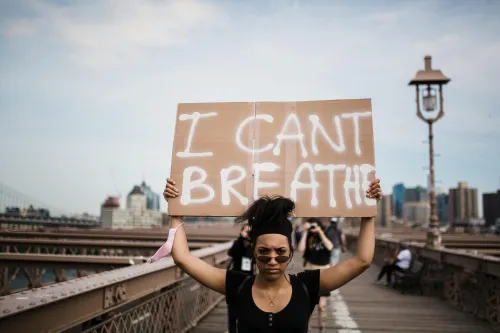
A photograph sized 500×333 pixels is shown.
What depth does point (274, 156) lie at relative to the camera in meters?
3.32

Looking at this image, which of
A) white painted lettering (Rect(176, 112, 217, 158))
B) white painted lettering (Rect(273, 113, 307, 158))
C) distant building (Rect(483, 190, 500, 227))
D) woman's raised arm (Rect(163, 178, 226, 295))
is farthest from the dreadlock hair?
distant building (Rect(483, 190, 500, 227))

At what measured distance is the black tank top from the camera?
2.59m

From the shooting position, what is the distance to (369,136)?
3266mm

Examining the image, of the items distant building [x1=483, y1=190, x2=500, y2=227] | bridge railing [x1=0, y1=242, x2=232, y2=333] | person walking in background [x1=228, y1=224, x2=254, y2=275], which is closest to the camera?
bridge railing [x1=0, y1=242, x2=232, y2=333]

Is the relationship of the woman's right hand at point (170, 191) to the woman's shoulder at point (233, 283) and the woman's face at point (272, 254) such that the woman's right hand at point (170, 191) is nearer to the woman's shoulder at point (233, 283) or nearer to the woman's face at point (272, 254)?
the woman's shoulder at point (233, 283)

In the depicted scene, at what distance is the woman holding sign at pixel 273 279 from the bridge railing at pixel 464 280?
6246 millimetres

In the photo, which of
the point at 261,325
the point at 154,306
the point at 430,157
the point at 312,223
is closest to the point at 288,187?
the point at 261,325

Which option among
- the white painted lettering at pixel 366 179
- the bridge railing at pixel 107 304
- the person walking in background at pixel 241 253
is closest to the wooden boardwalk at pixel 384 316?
the bridge railing at pixel 107 304

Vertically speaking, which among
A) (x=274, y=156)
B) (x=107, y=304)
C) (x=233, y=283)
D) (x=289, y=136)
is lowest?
(x=107, y=304)

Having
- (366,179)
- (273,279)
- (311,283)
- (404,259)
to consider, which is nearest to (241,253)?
(366,179)

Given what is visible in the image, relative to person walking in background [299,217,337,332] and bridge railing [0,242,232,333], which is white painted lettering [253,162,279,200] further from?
person walking in background [299,217,337,332]

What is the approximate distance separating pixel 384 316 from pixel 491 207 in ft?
575

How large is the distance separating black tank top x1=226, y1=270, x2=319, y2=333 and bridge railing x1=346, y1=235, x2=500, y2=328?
Answer: 6.34 metres

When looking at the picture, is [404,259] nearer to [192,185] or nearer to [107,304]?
[107,304]
